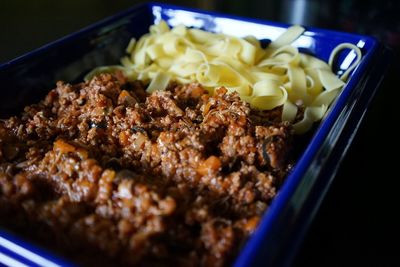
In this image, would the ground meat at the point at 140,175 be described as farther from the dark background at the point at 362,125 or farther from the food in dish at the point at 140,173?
the dark background at the point at 362,125

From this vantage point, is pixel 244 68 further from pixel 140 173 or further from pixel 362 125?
pixel 140 173

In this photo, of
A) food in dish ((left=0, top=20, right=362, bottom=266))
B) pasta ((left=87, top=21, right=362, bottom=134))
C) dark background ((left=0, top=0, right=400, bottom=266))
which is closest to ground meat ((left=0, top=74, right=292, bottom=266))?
food in dish ((left=0, top=20, right=362, bottom=266))

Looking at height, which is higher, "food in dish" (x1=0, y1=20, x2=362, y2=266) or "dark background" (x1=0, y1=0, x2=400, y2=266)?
"food in dish" (x1=0, y1=20, x2=362, y2=266)

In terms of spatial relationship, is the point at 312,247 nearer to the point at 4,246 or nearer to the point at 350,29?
the point at 4,246

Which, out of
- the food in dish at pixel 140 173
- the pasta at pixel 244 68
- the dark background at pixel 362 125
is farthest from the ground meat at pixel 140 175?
the dark background at pixel 362 125

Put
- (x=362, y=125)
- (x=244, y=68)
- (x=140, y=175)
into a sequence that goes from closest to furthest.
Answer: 1. (x=140, y=175)
2. (x=362, y=125)
3. (x=244, y=68)

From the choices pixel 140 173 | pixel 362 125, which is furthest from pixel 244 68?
pixel 140 173

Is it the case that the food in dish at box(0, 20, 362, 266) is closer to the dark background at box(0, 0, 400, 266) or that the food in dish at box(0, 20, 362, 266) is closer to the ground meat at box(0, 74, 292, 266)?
the ground meat at box(0, 74, 292, 266)
